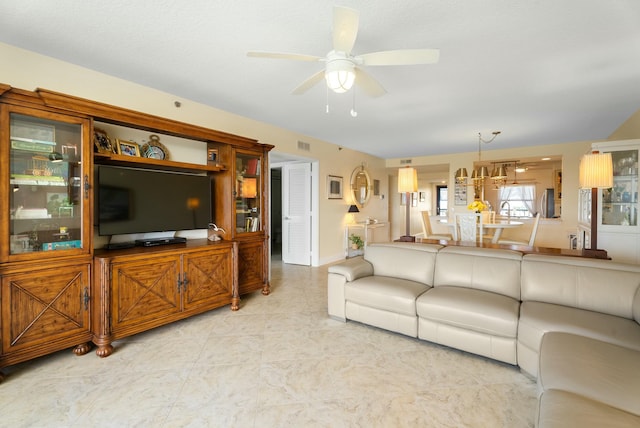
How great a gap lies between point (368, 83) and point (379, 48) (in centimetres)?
44

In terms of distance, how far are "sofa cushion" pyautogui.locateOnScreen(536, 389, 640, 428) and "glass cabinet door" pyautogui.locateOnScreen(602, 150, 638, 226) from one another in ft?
13.3

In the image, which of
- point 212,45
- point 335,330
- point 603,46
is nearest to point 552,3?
point 603,46

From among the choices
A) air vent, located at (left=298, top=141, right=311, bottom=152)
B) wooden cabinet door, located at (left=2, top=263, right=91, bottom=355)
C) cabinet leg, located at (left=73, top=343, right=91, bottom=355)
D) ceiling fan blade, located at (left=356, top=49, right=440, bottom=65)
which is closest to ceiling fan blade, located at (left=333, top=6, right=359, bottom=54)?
ceiling fan blade, located at (left=356, top=49, right=440, bottom=65)

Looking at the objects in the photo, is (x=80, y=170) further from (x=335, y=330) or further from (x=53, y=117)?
(x=335, y=330)

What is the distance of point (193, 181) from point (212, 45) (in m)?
1.60

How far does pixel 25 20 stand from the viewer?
207cm

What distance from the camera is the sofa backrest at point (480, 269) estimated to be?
8.66ft

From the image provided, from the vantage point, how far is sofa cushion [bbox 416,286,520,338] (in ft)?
7.32

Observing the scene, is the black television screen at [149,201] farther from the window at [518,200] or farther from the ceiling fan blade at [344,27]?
the window at [518,200]

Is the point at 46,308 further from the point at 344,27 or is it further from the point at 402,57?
the point at 402,57

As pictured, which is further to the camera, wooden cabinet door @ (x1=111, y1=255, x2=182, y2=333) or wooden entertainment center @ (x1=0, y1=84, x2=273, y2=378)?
wooden cabinet door @ (x1=111, y1=255, x2=182, y2=333)

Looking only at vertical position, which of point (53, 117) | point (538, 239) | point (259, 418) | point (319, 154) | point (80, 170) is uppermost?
point (319, 154)

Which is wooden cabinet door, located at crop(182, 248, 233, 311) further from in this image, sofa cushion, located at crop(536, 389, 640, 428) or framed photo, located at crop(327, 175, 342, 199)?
framed photo, located at crop(327, 175, 342, 199)

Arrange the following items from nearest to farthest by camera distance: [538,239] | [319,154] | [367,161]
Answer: [319,154], [538,239], [367,161]
